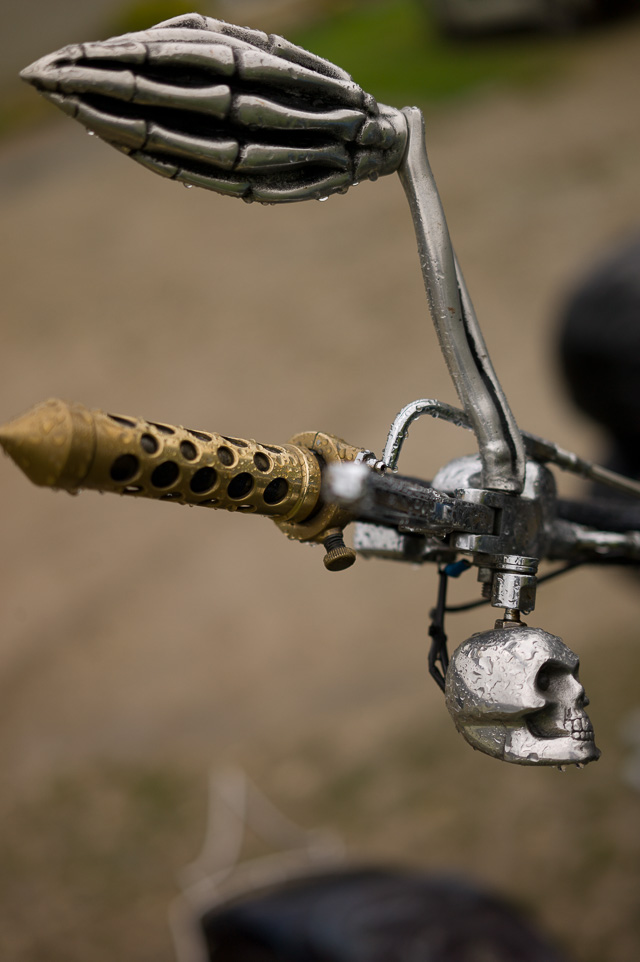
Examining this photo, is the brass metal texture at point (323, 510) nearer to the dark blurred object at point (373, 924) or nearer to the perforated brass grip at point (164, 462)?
the perforated brass grip at point (164, 462)

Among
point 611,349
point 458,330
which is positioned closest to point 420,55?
point 611,349

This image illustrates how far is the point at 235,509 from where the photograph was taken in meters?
0.50

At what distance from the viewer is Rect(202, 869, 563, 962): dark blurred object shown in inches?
49.8

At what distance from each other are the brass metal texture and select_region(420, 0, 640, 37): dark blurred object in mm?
5655

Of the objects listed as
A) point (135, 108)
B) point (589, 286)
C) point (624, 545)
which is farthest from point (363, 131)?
point (589, 286)

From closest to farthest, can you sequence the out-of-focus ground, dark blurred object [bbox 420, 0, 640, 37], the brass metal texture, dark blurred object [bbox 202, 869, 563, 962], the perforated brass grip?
the perforated brass grip
the brass metal texture
dark blurred object [bbox 202, 869, 563, 962]
the out-of-focus ground
dark blurred object [bbox 420, 0, 640, 37]

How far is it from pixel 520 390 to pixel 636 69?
271cm

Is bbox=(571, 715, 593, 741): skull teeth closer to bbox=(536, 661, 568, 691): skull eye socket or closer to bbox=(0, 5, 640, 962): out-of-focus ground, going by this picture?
bbox=(536, 661, 568, 691): skull eye socket

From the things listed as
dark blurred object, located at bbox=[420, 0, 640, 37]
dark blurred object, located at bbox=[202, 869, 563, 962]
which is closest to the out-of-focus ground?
dark blurred object, located at bbox=[420, 0, 640, 37]

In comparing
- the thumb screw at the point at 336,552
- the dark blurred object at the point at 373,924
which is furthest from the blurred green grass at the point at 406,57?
the thumb screw at the point at 336,552

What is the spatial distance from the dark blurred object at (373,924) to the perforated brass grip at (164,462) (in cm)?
97

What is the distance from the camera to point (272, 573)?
115 inches

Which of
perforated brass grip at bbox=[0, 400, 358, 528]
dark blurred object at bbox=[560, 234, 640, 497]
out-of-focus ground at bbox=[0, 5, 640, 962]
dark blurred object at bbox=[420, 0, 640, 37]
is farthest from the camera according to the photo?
dark blurred object at bbox=[420, 0, 640, 37]

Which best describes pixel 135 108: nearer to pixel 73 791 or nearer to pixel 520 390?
pixel 73 791
